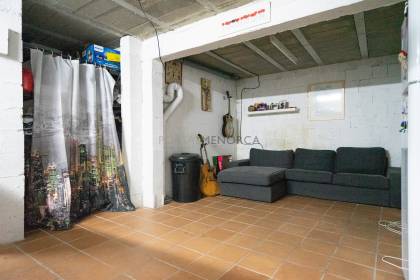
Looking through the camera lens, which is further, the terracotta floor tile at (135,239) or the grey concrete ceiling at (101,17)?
the grey concrete ceiling at (101,17)

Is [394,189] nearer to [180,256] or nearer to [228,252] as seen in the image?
[228,252]

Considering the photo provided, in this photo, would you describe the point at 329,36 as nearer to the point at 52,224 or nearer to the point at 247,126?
the point at 247,126

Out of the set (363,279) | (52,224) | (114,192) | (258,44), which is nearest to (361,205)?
(363,279)

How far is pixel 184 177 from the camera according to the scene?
3.67 meters

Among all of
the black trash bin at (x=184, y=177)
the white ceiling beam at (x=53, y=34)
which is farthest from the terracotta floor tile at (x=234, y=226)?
the white ceiling beam at (x=53, y=34)

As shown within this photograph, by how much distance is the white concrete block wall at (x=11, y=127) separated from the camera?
2.17 metres

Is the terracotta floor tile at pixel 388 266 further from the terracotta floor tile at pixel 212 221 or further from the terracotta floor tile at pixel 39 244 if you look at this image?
the terracotta floor tile at pixel 39 244

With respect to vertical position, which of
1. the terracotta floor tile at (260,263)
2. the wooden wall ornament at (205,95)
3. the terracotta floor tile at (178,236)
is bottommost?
the terracotta floor tile at (260,263)

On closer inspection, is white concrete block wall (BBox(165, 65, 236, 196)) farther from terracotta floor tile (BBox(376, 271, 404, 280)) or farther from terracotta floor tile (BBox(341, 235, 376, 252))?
terracotta floor tile (BBox(376, 271, 404, 280))

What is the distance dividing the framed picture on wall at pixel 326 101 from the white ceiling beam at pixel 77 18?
3645mm

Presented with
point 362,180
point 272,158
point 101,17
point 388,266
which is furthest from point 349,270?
point 101,17

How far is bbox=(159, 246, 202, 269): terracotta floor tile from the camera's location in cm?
187

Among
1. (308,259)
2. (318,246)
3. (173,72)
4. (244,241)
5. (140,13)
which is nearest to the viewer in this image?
(308,259)

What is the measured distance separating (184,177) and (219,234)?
1.37 meters
